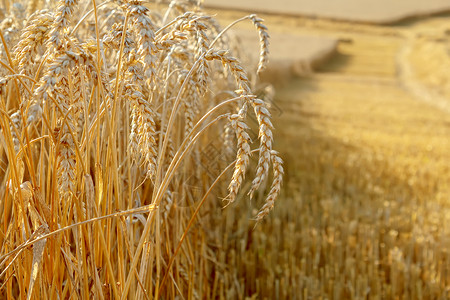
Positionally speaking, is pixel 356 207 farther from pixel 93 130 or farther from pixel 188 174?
pixel 93 130

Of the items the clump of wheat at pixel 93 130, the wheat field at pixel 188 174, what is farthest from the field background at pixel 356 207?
the clump of wheat at pixel 93 130

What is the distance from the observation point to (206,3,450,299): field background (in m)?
3.03

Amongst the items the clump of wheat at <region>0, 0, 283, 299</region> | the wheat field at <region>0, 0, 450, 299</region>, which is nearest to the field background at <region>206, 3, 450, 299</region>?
the wheat field at <region>0, 0, 450, 299</region>

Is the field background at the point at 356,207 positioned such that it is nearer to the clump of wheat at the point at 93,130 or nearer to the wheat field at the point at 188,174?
the wheat field at the point at 188,174

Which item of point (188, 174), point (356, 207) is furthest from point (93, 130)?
point (356, 207)

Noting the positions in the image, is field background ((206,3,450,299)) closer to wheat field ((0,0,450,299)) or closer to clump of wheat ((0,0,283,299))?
wheat field ((0,0,450,299))

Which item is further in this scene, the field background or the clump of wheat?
the field background

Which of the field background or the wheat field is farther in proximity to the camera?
the field background

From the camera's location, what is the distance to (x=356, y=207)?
13.6 feet

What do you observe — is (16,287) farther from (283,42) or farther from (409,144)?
(283,42)

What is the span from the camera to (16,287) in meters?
1.98

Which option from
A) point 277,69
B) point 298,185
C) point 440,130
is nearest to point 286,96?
point 277,69

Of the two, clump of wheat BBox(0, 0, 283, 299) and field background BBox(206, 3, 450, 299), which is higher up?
clump of wheat BBox(0, 0, 283, 299)

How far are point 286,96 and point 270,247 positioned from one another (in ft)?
25.6
